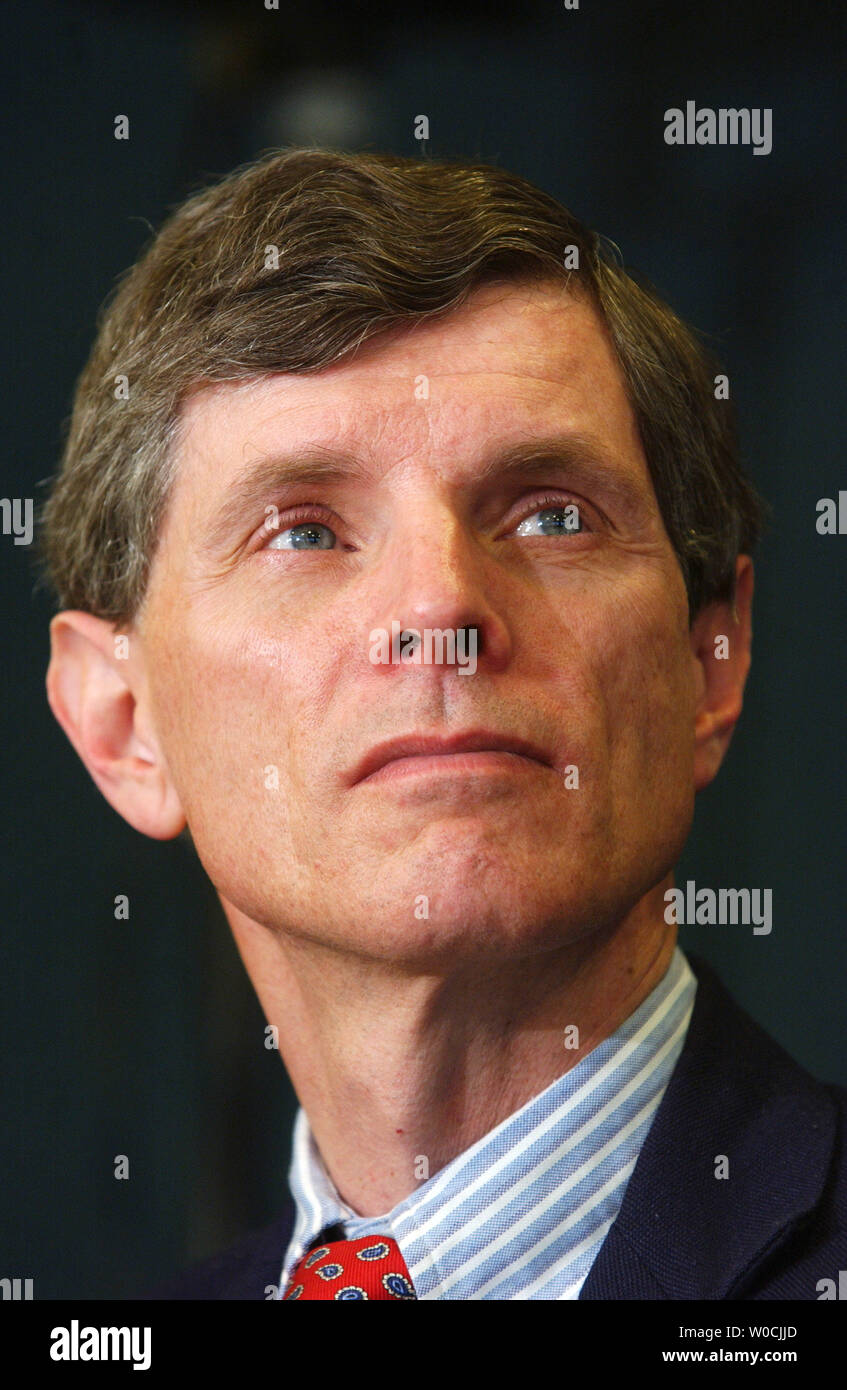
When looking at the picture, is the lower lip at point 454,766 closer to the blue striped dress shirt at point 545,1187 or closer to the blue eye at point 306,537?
the blue eye at point 306,537

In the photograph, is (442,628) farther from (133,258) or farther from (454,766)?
(133,258)

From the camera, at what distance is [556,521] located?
2037 mm

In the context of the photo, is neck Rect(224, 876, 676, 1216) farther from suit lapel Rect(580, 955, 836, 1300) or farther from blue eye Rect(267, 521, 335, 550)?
blue eye Rect(267, 521, 335, 550)

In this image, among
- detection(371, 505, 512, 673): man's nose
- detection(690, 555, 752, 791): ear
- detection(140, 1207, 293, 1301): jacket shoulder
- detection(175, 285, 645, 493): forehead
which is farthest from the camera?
detection(140, 1207, 293, 1301): jacket shoulder

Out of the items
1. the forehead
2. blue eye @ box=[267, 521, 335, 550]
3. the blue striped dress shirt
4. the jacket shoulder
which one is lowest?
the jacket shoulder

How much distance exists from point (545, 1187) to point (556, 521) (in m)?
0.80

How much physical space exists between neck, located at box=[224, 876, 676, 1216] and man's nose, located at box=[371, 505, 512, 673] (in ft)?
1.24

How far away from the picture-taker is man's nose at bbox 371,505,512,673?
1.85m

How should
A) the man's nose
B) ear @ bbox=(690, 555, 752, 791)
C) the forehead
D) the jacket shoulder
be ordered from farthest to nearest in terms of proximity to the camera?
1. the jacket shoulder
2. ear @ bbox=(690, 555, 752, 791)
3. the forehead
4. the man's nose

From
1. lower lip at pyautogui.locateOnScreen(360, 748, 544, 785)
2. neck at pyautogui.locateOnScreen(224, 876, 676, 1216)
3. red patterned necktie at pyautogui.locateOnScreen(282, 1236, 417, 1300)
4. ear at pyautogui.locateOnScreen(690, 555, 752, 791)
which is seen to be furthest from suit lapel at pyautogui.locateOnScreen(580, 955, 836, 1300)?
lower lip at pyautogui.locateOnScreen(360, 748, 544, 785)

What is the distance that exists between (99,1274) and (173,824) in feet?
2.56

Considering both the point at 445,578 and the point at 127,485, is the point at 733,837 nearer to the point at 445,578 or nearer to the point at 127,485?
the point at 445,578

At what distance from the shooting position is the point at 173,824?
225 centimetres

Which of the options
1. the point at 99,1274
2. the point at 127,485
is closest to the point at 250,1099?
the point at 99,1274
